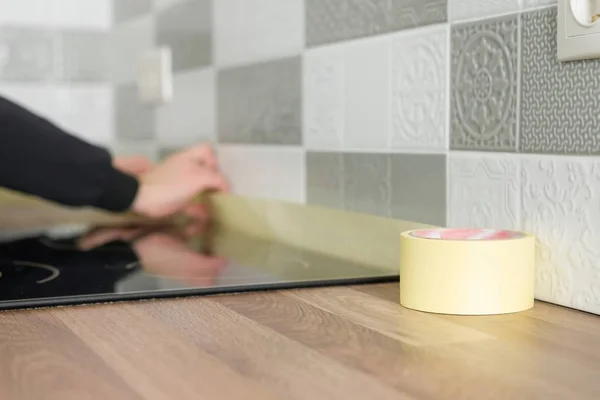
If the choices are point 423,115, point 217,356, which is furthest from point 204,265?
point 217,356

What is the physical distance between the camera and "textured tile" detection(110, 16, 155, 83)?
6.30 ft

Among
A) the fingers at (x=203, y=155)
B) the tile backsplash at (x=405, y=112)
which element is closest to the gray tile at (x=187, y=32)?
the tile backsplash at (x=405, y=112)

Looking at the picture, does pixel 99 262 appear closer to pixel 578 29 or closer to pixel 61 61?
pixel 578 29

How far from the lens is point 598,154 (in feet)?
2.52

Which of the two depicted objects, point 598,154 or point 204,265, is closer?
point 598,154

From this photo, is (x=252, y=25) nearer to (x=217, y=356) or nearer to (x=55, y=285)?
(x=55, y=285)

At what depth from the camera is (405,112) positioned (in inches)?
40.6

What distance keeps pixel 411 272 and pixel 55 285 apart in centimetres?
39

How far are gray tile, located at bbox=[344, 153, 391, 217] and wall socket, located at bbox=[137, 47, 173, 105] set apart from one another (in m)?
0.75

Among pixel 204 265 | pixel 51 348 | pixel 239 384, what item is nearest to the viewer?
pixel 239 384

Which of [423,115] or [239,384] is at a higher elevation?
[423,115]

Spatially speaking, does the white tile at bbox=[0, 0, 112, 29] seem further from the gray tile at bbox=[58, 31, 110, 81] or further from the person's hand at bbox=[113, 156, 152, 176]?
the person's hand at bbox=[113, 156, 152, 176]

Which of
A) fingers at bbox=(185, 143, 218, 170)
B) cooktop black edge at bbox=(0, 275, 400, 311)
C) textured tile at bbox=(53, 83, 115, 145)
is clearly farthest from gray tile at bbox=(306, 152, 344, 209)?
textured tile at bbox=(53, 83, 115, 145)

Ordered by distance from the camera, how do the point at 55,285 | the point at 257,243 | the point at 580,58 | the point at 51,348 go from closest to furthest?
the point at 51,348, the point at 580,58, the point at 55,285, the point at 257,243
